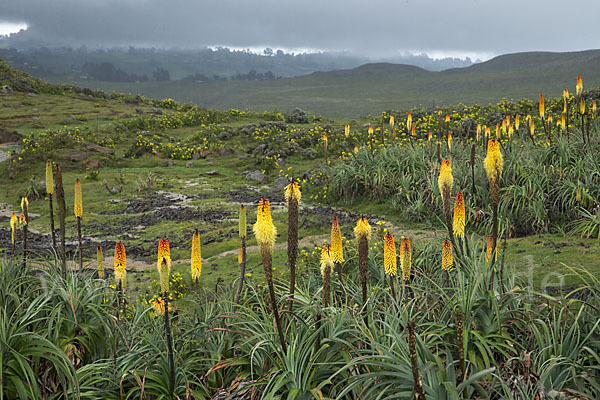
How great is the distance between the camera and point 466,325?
3498mm

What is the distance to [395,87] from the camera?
86.7 m

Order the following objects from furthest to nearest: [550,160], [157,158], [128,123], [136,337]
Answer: [128,123] < [157,158] < [550,160] < [136,337]

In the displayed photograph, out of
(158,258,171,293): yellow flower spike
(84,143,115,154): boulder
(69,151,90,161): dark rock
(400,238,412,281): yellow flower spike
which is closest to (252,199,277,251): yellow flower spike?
(158,258,171,293): yellow flower spike

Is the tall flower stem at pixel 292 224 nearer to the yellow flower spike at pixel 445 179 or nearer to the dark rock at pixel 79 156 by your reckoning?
the yellow flower spike at pixel 445 179

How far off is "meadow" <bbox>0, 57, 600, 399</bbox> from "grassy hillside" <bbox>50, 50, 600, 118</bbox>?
40.1 m

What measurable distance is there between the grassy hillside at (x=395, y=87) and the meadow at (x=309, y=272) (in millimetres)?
40135

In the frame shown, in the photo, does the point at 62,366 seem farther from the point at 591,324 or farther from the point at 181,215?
the point at 181,215

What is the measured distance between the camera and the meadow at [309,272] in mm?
3258

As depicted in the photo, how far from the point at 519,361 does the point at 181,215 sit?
986 centimetres

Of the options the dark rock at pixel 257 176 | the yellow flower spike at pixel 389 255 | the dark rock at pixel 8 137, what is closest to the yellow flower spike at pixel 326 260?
the yellow flower spike at pixel 389 255

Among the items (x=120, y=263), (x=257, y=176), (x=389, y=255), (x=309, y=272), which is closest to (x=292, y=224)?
(x=389, y=255)

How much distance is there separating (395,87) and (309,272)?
8553 centimetres

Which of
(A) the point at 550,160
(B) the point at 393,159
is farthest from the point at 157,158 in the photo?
(A) the point at 550,160

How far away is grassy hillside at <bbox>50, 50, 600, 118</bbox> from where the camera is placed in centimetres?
6069
